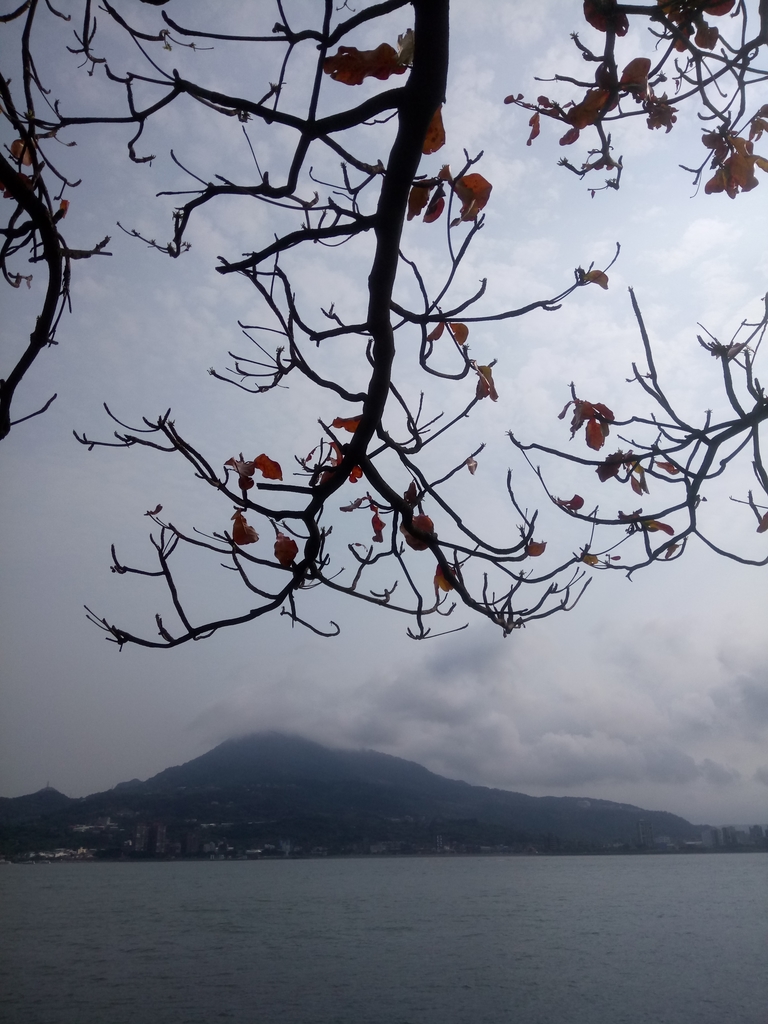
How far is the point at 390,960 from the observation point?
41.9m

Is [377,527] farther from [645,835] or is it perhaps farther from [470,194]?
[645,835]

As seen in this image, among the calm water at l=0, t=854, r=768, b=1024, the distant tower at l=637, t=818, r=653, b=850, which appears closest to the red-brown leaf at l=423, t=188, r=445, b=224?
the calm water at l=0, t=854, r=768, b=1024

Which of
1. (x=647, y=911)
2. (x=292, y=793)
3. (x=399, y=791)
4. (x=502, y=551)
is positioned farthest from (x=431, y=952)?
(x=399, y=791)

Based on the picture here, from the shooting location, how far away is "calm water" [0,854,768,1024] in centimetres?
3111

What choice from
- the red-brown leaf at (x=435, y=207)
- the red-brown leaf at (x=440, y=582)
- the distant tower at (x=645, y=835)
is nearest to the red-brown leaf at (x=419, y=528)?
the red-brown leaf at (x=440, y=582)

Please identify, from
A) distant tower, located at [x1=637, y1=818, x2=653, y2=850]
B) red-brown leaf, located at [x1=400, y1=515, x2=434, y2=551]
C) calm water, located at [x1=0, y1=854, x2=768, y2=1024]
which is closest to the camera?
red-brown leaf, located at [x1=400, y1=515, x2=434, y2=551]

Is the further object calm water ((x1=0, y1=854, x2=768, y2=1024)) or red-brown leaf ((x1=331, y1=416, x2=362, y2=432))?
calm water ((x1=0, y1=854, x2=768, y2=1024))

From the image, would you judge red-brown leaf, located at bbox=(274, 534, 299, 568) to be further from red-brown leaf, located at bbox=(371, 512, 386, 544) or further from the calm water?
the calm water

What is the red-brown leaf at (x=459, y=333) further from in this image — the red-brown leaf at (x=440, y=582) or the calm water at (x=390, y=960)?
the calm water at (x=390, y=960)

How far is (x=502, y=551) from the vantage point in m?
2.54

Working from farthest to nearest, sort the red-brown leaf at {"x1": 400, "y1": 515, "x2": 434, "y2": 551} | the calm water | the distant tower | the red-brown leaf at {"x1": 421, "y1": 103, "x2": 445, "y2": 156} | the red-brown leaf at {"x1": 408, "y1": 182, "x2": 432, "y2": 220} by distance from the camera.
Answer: the distant tower < the calm water < the red-brown leaf at {"x1": 400, "y1": 515, "x2": 434, "y2": 551} < the red-brown leaf at {"x1": 408, "y1": 182, "x2": 432, "y2": 220} < the red-brown leaf at {"x1": 421, "y1": 103, "x2": 445, "y2": 156}

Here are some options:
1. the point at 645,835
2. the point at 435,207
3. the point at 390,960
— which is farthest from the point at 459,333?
the point at 645,835

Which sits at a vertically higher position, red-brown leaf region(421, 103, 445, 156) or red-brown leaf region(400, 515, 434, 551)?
red-brown leaf region(421, 103, 445, 156)

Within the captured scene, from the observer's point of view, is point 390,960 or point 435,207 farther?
point 390,960
